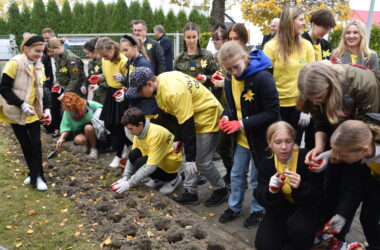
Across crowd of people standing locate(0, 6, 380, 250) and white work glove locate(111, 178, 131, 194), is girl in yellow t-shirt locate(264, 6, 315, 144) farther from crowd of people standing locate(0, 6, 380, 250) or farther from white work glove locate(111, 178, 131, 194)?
white work glove locate(111, 178, 131, 194)

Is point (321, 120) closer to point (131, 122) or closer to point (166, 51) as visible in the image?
point (131, 122)

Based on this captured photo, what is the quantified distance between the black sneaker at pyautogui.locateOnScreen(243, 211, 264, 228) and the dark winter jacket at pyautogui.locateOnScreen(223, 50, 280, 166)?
0.57m

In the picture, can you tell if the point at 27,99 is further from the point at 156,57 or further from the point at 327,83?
the point at 327,83

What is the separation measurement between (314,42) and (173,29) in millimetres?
21021

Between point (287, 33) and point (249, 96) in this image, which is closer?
point (249, 96)

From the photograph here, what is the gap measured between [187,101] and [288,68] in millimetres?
1136

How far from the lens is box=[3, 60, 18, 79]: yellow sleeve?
3.83 meters

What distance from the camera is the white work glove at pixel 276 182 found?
259 centimetres

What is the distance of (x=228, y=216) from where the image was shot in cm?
348

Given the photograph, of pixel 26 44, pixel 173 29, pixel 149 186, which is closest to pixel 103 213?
pixel 149 186

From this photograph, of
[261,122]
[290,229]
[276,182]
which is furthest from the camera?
[261,122]

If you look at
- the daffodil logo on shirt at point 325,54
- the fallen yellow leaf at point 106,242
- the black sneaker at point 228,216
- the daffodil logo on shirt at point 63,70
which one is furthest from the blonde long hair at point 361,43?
the daffodil logo on shirt at point 63,70

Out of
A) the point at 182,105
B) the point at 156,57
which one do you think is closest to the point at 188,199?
the point at 182,105

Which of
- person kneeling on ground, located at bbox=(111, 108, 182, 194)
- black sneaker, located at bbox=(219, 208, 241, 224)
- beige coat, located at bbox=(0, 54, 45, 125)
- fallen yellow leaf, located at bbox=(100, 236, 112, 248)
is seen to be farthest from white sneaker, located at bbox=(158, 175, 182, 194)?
beige coat, located at bbox=(0, 54, 45, 125)
